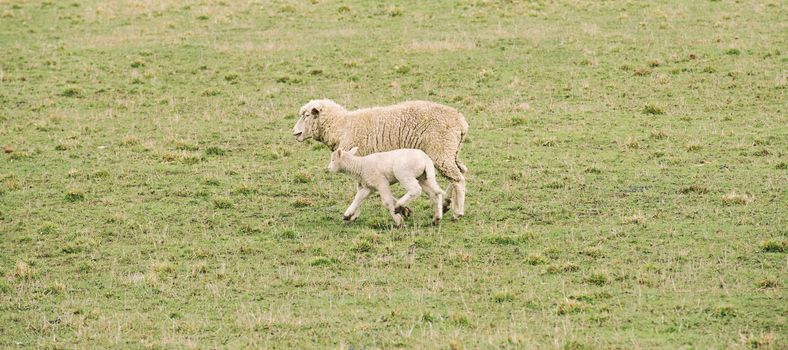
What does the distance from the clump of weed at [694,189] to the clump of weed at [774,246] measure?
3083 millimetres

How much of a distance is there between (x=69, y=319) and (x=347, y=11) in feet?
73.9

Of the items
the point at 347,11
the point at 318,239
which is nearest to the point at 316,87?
the point at 347,11

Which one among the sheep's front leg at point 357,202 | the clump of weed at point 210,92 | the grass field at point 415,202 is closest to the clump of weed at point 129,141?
the grass field at point 415,202

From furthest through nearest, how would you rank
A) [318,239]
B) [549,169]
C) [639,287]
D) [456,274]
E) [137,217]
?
[549,169], [137,217], [318,239], [456,274], [639,287]

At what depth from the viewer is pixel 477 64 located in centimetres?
2592

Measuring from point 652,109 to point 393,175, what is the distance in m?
8.84

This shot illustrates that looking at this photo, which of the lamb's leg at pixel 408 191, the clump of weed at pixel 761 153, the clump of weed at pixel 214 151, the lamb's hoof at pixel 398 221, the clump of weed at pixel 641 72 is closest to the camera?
the lamb's leg at pixel 408 191

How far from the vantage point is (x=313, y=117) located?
16.2 metres

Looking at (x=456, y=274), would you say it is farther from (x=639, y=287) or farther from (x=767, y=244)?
(x=767, y=244)

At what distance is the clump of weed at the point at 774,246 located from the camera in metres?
12.7

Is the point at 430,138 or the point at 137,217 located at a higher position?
the point at 430,138

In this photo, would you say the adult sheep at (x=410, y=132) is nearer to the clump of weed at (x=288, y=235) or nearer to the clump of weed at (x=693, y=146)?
the clump of weed at (x=288, y=235)

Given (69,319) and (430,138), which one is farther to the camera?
(430,138)

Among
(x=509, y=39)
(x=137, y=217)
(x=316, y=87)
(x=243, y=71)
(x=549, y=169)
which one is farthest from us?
(x=509, y=39)
